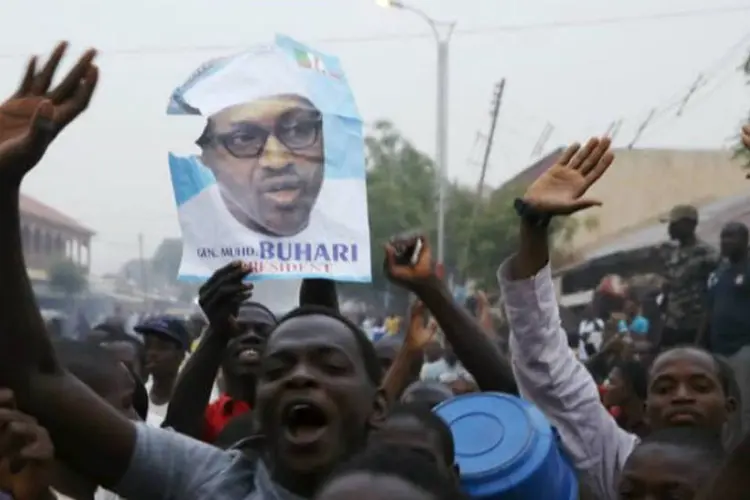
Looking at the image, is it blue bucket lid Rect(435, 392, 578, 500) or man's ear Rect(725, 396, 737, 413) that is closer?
blue bucket lid Rect(435, 392, 578, 500)

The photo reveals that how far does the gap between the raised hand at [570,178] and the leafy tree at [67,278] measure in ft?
147

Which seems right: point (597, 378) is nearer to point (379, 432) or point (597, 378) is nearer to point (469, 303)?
point (379, 432)

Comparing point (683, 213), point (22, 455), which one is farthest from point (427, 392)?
point (683, 213)

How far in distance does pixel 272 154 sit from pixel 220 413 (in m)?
0.98

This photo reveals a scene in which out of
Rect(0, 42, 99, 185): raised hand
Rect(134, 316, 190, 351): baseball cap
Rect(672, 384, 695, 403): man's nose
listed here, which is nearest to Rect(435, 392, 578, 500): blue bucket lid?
Rect(672, 384, 695, 403): man's nose

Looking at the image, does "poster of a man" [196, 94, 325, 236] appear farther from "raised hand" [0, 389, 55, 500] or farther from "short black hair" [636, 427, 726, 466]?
"raised hand" [0, 389, 55, 500]

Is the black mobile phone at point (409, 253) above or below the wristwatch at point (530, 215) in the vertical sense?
below

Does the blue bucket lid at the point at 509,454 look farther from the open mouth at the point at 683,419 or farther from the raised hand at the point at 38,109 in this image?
the raised hand at the point at 38,109

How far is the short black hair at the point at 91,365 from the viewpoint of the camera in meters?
4.01

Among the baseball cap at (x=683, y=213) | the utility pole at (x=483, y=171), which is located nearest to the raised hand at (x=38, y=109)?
the baseball cap at (x=683, y=213)

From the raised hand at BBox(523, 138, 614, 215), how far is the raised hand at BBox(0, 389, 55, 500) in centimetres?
150

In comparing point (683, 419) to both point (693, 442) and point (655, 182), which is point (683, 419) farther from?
point (655, 182)

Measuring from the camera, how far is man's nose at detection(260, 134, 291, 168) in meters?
5.30

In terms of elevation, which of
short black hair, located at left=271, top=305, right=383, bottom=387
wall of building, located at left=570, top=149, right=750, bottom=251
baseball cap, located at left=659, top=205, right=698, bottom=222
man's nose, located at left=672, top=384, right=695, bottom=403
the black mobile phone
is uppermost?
wall of building, located at left=570, top=149, right=750, bottom=251
